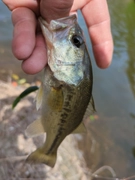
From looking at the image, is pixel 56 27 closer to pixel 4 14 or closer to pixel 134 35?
pixel 4 14

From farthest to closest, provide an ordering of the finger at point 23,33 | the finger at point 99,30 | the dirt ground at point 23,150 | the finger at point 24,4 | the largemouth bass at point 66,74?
the dirt ground at point 23,150 < the finger at point 99,30 < the finger at point 24,4 < the largemouth bass at point 66,74 < the finger at point 23,33

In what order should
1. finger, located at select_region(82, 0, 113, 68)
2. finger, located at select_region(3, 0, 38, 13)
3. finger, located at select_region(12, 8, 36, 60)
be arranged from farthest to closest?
finger, located at select_region(82, 0, 113, 68) < finger, located at select_region(3, 0, 38, 13) < finger, located at select_region(12, 8, 36, 60)

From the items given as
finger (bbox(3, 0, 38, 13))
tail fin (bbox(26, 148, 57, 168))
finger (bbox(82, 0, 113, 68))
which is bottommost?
tail fin (bbox(26, 148, 57, 168))

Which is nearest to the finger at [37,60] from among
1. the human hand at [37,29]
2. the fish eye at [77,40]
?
the human hand at [37,29]

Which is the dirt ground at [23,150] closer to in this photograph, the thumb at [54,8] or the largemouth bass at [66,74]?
the largemouth bass at [66,74]

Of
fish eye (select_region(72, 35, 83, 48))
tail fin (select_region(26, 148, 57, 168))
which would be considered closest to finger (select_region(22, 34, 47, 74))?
fish eye (select_region(72, 35, 83, 48))

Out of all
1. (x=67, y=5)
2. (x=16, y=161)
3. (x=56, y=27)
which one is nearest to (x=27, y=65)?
(x=56, y=27)

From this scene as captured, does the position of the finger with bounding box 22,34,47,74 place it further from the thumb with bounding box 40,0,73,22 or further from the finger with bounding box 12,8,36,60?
the thumb with bounding box 40,0,73,22
